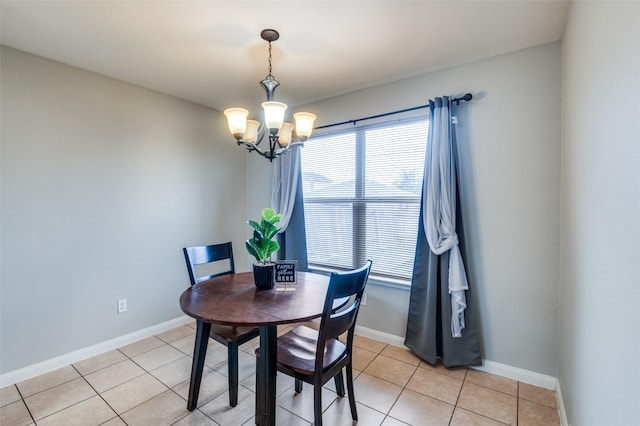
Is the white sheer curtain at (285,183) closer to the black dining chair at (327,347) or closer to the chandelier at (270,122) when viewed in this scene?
the chandelier at (270,122)

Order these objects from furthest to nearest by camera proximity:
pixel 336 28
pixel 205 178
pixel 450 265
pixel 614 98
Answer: pixel 205 178
pixel 450 265
pixel 336 28
pixel 614 98

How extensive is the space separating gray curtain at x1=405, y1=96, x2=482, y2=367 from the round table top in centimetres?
90

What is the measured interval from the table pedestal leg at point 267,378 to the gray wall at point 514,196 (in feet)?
5.34

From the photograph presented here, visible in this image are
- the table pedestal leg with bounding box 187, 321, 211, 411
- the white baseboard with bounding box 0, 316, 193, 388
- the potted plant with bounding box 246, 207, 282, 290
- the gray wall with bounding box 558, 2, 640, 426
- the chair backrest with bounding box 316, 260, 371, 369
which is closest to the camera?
the gray wall with bounding box 558, 2, 640, 426

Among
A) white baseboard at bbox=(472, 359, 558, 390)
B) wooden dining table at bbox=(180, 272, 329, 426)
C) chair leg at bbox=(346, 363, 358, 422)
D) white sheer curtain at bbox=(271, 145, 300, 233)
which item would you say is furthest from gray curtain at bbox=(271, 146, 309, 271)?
white baseboard at bbox=(472, 359, 558, 390)

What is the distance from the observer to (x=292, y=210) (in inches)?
125

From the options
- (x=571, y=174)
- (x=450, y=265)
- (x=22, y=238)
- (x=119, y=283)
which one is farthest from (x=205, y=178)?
(x=571, y=174)

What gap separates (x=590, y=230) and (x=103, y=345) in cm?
349

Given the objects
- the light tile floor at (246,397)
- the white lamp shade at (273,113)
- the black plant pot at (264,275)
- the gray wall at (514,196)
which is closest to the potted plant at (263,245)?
the black plant pot at (264,275)

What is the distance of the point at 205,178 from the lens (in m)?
3.32

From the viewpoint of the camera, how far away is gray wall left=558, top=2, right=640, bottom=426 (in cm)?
83

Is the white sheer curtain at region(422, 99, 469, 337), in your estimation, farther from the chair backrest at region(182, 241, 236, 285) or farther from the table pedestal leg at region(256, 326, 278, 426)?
the chair backrest at region(182, 241, 236, 285)

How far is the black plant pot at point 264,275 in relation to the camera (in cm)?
185

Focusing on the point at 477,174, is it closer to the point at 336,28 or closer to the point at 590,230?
the point at 590,230
